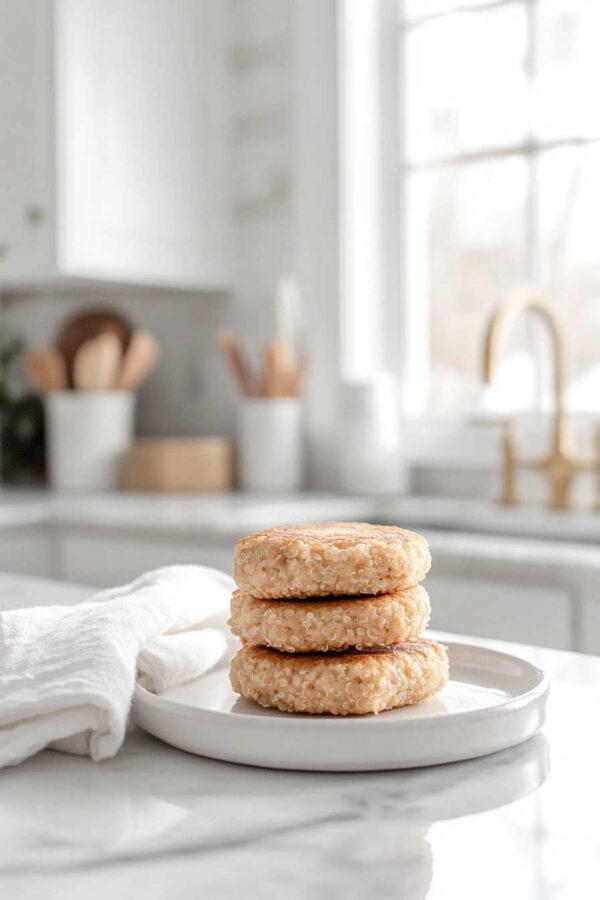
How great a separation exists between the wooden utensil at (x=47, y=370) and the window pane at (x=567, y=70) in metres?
1.25

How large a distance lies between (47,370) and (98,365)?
13 cm

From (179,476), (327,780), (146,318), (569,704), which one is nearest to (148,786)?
(327,780)

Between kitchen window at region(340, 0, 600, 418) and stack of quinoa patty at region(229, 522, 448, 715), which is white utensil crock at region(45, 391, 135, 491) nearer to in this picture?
kitchen window at region(340, 0, 600, 418)

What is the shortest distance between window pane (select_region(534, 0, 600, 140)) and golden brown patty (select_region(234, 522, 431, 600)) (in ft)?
6.96

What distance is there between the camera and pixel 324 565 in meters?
0.63

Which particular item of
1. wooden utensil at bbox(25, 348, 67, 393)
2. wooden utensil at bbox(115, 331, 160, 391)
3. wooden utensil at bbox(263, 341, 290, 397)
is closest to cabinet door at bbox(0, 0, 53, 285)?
wooden utensil at bbox(25, 348, 67, 393)

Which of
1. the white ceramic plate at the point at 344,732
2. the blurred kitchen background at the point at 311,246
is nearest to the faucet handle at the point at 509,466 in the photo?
the blurred kitchen background at the point at 311,246

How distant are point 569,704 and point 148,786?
0.97 ft

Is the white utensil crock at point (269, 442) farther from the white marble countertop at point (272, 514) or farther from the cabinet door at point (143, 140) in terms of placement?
the cabinet door at point (143, 140)

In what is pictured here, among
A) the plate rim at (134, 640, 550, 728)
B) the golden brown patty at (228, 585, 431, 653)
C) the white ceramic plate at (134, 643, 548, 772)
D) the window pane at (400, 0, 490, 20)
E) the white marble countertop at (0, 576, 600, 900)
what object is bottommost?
the white marble countertop at (0, 576, 600, 900)

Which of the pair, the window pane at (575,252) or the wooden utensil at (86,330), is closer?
the window pane at (575,252)

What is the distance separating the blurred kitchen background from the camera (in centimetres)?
255

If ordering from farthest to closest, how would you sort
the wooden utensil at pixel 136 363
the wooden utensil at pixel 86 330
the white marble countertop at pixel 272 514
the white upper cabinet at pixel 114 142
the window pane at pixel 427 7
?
the wooden utensil at pixel 86 330
the wooden utensil at pixel 136 363
the window pane at pixel 427 7
the white upper cabinet at pixel 114 142
the white marble countertop at pixel 272 514

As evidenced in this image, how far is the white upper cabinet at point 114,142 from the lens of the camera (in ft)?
8.70
